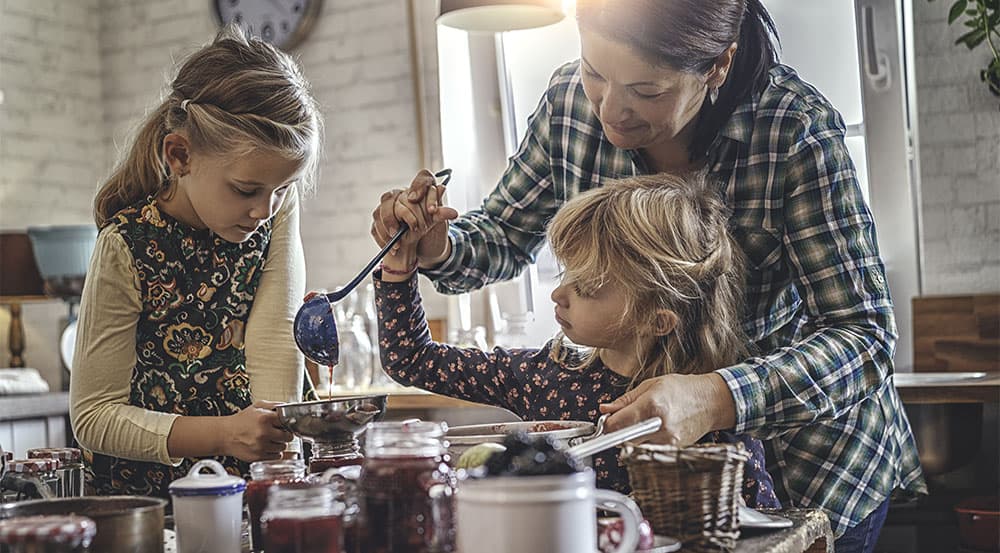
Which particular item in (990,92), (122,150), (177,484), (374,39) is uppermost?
(374,39)

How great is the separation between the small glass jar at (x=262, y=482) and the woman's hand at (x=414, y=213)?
65cm

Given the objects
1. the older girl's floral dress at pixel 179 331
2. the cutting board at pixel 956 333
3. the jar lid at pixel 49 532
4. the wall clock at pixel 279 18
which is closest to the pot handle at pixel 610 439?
the jar lid at pixel 49 532

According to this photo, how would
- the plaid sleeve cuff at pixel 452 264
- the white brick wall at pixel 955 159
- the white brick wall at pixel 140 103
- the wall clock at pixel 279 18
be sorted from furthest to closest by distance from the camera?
the wall clock at pixel 279 18, the white brick wall at pixel 140 103, the white brick wall at pixel 955 159, the plaid sleeve cuff at pixel 452 264

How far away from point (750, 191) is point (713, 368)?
0.32 metres

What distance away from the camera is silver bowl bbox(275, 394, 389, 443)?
1.42 m

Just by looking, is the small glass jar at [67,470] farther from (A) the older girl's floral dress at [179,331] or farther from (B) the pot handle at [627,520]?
(B) the pot handle at [627,520]

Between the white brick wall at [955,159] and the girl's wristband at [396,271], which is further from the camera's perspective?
the white brick wall at [955,159]

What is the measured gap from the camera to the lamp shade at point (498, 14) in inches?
133

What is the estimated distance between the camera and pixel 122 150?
83.2 inches

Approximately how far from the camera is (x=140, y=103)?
17.8 feet

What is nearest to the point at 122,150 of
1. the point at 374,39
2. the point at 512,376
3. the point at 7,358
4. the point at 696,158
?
the point at 512,376

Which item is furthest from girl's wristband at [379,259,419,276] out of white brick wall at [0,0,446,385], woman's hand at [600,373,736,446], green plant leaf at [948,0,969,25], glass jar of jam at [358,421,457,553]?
white brick wall at [0,0,446,385]

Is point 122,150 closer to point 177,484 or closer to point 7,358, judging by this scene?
point 177,484

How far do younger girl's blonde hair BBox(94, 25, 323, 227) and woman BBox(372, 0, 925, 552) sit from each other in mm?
232
